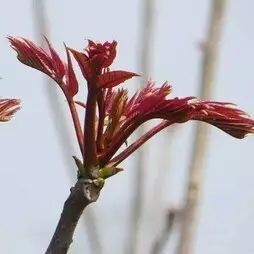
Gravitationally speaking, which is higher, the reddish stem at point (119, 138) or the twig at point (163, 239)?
the reddish stem at point (119, 138)

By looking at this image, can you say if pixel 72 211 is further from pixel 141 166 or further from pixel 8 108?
pixel 141 166

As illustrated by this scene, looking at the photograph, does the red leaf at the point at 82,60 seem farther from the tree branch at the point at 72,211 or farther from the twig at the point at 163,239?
the twig at the point at 163,239

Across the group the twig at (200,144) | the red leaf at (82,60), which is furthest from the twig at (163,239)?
the red leaf at (82,60)

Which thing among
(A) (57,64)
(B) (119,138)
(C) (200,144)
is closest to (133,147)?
(B) (119,138)

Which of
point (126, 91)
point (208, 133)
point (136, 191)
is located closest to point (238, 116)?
point (126, 91)

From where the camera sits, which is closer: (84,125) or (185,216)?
(84,125)

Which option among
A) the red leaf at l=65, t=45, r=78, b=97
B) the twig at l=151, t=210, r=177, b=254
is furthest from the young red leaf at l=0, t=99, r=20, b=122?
the twig at l=151, t=210, r=177, b=254

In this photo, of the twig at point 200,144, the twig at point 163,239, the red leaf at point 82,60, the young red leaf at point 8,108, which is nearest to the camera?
the red leaf at point 82,60

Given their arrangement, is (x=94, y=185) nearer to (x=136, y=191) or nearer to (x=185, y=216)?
(x=185, y=216)

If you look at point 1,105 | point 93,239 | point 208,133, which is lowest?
point 93,239
